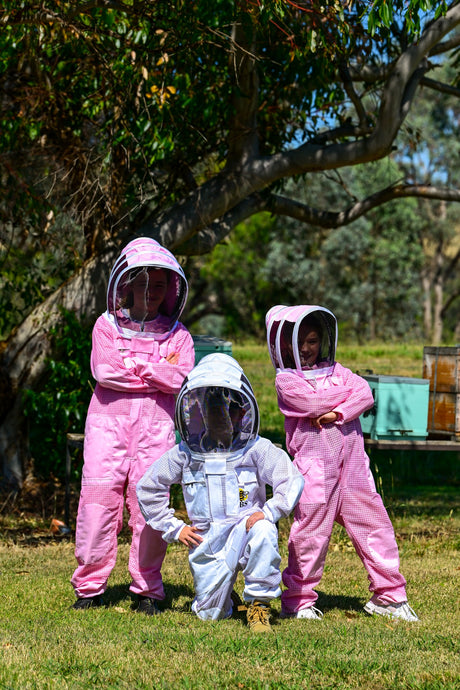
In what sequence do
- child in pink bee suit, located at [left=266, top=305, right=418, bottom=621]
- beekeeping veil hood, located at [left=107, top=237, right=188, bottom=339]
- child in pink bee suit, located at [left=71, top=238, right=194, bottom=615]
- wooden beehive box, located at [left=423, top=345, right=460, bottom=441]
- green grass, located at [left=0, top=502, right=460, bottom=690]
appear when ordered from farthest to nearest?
wooden beehive box, located at [left=423, top=345, right=460, bottom=441] < beekeeping veil hood, located at [left=107, top=237, right=188, bottom=339] < child in pink bee suit, located at [left=71, top=238, right=194, bottom=615] < child in pink bee suit, located at [left=266, top=305, right=418, bottom=621] < green grass, located at [left=0, top=502, right=460, bottom=690]

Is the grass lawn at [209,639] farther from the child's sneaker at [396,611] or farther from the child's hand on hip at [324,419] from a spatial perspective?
the child's hand on hip at [324,419]

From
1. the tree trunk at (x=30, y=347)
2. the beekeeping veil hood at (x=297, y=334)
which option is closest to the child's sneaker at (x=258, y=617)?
the beekeeping veil hood at (x=297, y=334)

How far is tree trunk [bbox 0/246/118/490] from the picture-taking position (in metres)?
9.07

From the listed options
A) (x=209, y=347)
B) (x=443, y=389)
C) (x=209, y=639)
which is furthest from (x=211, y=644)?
(x=443, y=389)

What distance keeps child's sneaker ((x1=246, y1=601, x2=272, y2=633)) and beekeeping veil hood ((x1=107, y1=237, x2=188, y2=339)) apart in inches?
73.4

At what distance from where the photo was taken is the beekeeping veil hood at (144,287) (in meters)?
5.62

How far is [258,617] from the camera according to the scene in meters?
4.83

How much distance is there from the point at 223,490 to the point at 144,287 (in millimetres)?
1534

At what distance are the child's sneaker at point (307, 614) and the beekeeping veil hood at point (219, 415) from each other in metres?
1.14

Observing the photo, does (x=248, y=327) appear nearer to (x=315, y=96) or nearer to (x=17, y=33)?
(x=315, y=96)

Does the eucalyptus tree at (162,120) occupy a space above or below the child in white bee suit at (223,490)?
above

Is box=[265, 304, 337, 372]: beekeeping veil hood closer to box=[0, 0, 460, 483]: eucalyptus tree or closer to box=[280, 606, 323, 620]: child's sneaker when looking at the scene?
box=[280, 606, 323, 620]: child's sneaker

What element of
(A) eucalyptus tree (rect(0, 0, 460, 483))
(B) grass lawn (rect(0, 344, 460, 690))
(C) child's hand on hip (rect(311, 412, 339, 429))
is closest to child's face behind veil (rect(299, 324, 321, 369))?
(C) child's hand on hip (rect(311, 412, 339, 429))

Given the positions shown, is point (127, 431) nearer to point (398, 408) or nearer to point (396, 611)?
point (396, 611)
